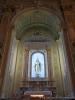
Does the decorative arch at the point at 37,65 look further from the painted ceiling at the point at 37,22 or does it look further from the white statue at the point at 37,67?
the painted ceiling at the point at 37,22

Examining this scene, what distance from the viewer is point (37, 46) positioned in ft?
38.5

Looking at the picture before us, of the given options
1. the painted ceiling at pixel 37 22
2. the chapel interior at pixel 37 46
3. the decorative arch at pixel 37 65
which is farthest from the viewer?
the painted ceiling at pixel 37 22

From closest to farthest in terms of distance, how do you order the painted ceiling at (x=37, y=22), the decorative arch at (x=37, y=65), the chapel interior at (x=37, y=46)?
the chapel interior at (x=37, y=46) < the decorative arch at (x=37, y=65) < the painted ceiling at (x=37, y=22)

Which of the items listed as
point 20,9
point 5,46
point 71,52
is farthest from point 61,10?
point 5,46

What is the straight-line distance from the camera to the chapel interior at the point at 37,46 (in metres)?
9.21

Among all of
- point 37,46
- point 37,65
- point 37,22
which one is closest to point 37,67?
point 37,65

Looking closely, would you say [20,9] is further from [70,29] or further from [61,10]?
[70,29]

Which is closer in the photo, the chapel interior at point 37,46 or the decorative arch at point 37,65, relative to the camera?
the chapel interior at point 37,46

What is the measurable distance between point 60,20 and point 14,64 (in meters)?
4.26

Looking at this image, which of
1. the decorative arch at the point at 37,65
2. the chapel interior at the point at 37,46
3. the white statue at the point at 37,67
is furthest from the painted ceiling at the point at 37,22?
the white statue at the point at 37,67

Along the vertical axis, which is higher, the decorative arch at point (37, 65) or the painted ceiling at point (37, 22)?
the painted ceiling at point (37, 22)

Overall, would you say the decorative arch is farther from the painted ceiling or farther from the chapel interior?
the painted ceiling

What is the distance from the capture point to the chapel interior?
363 inches

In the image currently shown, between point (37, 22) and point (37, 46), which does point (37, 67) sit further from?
point (37, 22)
